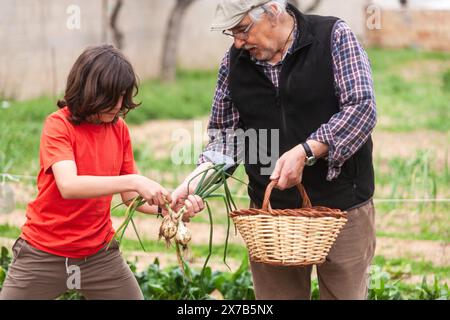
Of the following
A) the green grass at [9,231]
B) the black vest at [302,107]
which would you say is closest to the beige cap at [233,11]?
the black vest at [302,107]

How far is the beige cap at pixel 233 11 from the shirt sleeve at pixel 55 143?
661 millimetres

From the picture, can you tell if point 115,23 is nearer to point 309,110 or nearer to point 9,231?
point 9,231

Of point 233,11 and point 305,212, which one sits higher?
point 233,11

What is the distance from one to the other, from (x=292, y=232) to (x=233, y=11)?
791 mm

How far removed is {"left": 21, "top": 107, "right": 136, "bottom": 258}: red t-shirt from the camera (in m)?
3.67

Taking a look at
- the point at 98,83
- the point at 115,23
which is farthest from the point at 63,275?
the point at 115,23

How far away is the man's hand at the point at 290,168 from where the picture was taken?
3420mm

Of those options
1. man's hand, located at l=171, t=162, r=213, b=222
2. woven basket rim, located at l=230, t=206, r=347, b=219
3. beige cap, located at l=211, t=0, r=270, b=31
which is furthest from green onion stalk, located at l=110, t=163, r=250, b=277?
beige cap, located at l=211, t=0, r=270, b=31

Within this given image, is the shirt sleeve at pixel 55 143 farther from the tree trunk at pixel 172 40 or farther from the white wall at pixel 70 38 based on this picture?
the tree trunk at pixel 172 40

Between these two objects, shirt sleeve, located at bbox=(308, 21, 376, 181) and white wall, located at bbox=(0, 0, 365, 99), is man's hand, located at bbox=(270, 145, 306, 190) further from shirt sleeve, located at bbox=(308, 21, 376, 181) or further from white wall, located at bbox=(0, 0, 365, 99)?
white wall, located at bbox=(0, 0, 365, 99)

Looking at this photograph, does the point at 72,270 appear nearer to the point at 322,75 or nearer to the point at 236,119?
the point at 236,119

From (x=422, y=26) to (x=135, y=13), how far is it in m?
5.52

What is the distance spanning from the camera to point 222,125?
12.8ft
